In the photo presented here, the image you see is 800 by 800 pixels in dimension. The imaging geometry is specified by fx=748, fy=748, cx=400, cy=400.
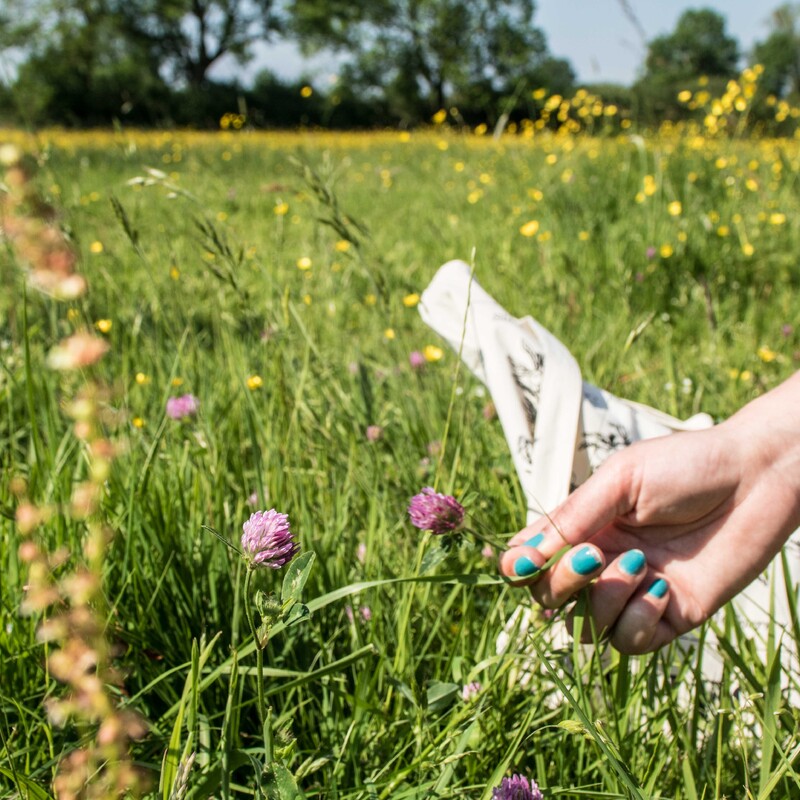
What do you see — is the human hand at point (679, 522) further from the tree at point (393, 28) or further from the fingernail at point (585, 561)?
the tree at point (393, 28)

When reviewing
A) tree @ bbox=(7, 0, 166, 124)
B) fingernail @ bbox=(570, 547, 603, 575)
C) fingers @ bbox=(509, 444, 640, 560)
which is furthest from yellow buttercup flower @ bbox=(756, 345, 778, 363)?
tree @ bbox=(7, 0, 166, 124)

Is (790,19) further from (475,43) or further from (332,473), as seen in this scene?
(475,43)

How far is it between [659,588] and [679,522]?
15 cm

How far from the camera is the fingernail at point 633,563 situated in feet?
2.93

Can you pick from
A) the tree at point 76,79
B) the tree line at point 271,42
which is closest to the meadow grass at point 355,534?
the tree line at point 271,42

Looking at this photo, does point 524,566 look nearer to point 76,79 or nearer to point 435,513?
point 435,513

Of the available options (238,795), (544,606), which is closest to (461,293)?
(544,606)

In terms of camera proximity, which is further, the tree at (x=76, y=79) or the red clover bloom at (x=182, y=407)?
the tree at (x=76, y=79)

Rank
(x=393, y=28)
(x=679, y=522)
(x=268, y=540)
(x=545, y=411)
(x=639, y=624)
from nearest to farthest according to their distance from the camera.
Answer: (x=268, y=540) → (x=639, y=624) → (x=679, y=522) → (x=545, y=411) → (x=393, y=28)

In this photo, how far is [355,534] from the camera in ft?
3.75

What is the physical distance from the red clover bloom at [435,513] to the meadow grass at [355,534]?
53 mm

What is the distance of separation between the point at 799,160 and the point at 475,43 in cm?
2233

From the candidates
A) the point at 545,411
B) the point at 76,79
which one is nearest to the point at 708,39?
the point at 76,79

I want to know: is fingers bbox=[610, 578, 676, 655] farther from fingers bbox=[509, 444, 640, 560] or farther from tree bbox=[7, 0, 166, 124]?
tree bbox=[7, 0, 166, 124]
